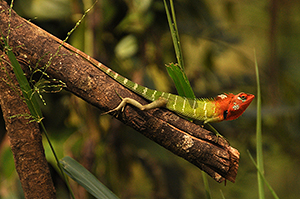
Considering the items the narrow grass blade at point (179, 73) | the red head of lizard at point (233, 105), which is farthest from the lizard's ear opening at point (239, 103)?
the narrow grass blade at point (179, 73)

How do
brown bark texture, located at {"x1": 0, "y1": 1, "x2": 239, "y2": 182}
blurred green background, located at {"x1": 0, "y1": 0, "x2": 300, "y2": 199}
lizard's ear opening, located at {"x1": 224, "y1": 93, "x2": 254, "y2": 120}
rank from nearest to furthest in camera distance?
brown bark texture, located at {"x1": 0, "y1": 1, "x2": 239, "y2": 182}
lizard's ear opening, located at {"x1": 224, "y1": 93, "x2": 254, "y2": 120}
blurred green background, located at {"x1": 0, "y1": 0, "x2": 300, "y2": 199}

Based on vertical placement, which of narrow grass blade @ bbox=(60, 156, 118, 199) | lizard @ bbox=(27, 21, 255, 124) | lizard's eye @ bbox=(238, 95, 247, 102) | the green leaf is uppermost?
lizard's eye @ bbox=(238, 95, 247, 102)

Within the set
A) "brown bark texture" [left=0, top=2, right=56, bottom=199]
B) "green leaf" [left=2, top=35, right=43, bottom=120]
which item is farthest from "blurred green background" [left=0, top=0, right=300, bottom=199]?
"green leaf" [left=2, top=35, right=43, bottom=120]

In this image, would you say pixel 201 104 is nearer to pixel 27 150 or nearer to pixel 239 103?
pixel 239 103

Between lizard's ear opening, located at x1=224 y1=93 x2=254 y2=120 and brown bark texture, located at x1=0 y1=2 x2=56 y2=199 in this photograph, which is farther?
lizard's ear opening, located at x1=224 y1=93 x2=254 y2=120

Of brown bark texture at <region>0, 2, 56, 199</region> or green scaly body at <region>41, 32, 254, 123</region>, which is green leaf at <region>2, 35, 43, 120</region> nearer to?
brown bark texture at <region>0, 2, 56, 199</region>

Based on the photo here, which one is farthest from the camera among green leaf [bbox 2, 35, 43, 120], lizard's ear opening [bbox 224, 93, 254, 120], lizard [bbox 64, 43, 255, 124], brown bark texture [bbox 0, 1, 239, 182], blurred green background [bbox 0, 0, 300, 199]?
blurred green background [bbox 0, 0, 300, 199]
